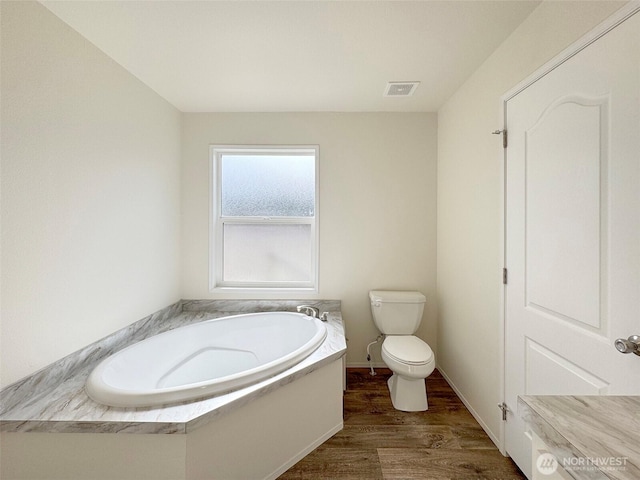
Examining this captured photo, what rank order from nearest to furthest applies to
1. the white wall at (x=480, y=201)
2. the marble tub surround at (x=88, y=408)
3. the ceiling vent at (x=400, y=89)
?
the marble tub surround at (x=88, y=408)
the white wall at (x=480, y=201)
the ceiling vent at (x=400, y=89)

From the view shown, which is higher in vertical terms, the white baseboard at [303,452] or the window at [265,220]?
the window at [265,220]

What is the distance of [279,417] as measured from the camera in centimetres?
145

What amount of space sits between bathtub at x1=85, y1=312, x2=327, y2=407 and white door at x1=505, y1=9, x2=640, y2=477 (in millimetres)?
1164

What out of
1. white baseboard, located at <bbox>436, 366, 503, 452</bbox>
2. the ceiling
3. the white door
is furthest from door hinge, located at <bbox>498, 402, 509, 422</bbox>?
the ceiling

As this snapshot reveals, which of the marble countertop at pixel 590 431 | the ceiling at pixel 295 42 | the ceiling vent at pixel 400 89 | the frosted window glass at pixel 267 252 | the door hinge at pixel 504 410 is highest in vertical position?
the ceiling vent at pixel 400 89

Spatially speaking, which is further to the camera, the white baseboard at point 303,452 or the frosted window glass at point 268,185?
the frosted window glass at point 268,185

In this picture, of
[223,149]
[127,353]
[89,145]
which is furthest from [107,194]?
[223,149]

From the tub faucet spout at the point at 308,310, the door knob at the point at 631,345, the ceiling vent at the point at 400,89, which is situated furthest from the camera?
the tub faucet spout at the point at 308,310

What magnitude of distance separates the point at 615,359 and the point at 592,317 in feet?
0.49

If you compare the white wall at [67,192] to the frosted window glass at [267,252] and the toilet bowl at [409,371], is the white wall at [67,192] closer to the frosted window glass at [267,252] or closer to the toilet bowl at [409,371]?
the frosted window glass at [267,252]

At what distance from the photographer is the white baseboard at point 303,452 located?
1.45 meters

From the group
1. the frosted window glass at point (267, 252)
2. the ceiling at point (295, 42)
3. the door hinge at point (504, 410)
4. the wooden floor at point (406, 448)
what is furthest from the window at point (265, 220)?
the door hinge at point (504, 410)

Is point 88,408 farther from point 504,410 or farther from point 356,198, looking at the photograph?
point 356,198

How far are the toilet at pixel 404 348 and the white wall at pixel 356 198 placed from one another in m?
0.23
